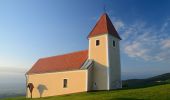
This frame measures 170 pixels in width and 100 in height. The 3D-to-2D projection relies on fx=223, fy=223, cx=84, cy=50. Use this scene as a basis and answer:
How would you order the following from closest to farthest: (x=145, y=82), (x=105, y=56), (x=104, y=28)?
(x=105, y=56) < (x=104, y=28) < (x=145, y=82)

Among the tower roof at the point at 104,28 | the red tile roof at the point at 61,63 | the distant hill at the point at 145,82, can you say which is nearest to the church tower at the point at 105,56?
the tower roof at the point at 104,28

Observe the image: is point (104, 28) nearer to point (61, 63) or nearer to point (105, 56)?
point (105, 56)

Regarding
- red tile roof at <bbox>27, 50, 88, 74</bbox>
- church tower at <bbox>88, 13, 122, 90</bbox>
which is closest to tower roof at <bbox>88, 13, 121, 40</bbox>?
church tower at <bbox>88, 13, 122, 90</bbox>

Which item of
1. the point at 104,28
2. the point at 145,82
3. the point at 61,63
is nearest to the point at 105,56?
the point at 104,28

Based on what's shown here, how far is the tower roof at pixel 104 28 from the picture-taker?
36.5 m

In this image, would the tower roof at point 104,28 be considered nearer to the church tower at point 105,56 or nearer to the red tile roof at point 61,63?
the church tower at point 105,56

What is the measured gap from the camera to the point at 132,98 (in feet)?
73.9

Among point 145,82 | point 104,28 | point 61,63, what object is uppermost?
point 104,28

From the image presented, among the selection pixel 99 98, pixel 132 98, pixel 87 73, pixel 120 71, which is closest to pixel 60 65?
pixel 87 73

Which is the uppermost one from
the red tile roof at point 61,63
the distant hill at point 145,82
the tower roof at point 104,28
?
the tower roof at point 104,28

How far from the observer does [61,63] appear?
42.2 m

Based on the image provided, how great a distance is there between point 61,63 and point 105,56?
10624 millimetres

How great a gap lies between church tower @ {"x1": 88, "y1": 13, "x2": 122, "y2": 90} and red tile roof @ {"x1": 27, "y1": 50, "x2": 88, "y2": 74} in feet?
8.67

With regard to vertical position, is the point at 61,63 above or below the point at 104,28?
below
